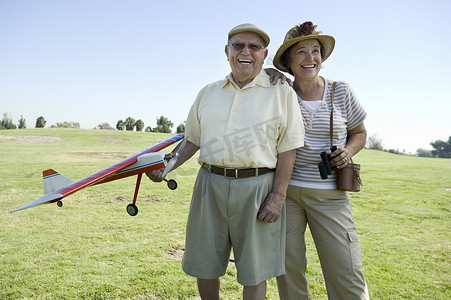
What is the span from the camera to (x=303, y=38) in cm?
261

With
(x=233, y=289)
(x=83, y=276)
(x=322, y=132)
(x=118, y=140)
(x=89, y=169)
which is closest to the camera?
(x=322, y=132)

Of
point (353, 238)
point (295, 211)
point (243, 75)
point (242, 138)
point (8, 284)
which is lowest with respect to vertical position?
point (8, 284)

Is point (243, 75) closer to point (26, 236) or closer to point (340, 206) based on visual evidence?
point (340, 206)

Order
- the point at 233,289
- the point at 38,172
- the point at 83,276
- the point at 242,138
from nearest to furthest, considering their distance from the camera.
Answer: the point at 242,138 → the point at 233,289 → the point at 83,276 → the point at 38,172

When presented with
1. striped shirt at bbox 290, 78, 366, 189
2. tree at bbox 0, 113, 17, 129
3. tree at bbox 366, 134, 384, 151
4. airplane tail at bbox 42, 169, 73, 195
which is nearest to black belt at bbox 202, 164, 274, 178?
striped shirt at bbox 290, 78, 366, 189

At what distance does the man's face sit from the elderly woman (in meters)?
0.37

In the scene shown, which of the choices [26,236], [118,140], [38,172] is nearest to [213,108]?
[26,236]

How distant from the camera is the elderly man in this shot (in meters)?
2.35

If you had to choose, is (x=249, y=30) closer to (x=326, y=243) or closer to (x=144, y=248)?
(x=326, y=243)

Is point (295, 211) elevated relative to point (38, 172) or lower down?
elevated

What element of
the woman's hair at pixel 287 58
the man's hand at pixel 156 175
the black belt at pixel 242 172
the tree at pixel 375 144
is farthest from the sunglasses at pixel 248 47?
the tree at pixel 375 144

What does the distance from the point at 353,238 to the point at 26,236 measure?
5.42m

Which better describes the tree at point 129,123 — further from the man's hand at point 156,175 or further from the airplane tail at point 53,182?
the man's hand at point 156,175

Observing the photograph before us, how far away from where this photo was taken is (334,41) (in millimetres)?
2732
